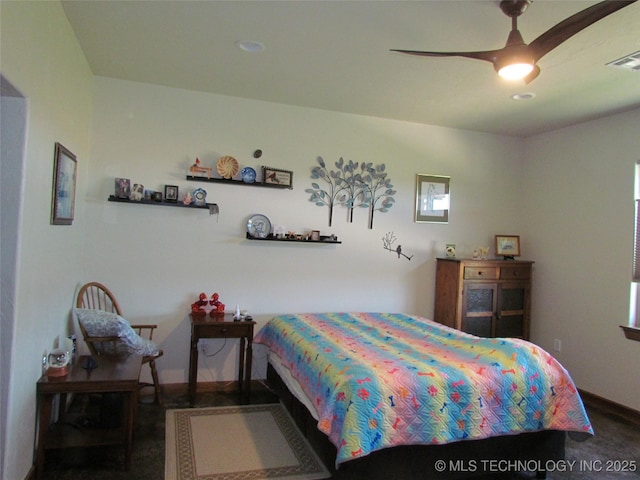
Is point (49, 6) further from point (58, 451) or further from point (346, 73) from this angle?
point (58, 451)

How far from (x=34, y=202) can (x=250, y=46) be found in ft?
5.27

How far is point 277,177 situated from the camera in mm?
4039

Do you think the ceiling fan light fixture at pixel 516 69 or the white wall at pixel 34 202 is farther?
the ceiling fan light fixture at pixel 516 69

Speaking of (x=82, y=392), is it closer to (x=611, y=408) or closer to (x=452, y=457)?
(x=452, y=457)

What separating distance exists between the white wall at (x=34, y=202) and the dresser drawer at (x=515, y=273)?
12.5 feet

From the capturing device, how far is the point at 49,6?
2.26 m

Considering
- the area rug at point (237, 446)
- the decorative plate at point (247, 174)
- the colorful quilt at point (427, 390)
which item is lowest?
the area rug at point (237, 446)

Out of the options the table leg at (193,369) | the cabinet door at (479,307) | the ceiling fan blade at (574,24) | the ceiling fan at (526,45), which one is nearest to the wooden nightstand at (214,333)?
the table leg at (193,369)

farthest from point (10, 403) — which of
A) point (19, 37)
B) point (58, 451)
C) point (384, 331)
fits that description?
point (384, 331)

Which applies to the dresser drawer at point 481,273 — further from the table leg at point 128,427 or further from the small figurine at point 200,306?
the table leg at point 128,427

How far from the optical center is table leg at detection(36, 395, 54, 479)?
237 centimetres

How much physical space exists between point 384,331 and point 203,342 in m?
1.60

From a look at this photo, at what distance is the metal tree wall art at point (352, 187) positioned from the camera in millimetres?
4203

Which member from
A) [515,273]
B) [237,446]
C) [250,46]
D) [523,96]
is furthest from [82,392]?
[515,273]
